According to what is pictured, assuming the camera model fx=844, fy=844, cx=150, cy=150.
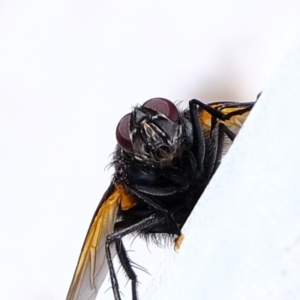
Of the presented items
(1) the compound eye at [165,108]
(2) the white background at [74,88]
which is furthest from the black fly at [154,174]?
(2) the white background at [74,88]

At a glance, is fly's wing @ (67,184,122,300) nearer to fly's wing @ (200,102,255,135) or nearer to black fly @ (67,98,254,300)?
black fly @ (67,98,254,300)

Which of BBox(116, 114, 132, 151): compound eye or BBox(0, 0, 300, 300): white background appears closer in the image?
BBox(116, 114, 132, 151): compound eye

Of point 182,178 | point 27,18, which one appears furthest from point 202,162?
point 27,18

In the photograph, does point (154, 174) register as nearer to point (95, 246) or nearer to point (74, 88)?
point (95, 246)

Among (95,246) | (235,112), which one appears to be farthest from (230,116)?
(95,246)

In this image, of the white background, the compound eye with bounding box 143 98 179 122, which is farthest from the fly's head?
the white background

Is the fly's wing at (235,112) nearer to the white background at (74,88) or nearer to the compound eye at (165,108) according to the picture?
the compound eye at (165,108)

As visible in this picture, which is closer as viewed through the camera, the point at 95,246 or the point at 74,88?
the point at 95,246
